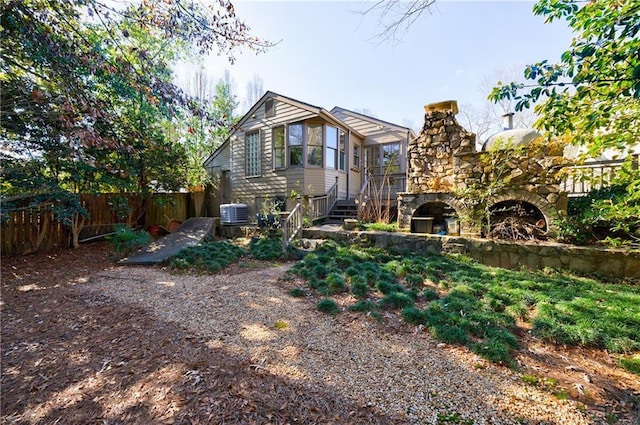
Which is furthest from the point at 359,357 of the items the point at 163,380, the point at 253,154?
the point at 253,154

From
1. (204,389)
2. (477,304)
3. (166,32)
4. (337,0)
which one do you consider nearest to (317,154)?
(337,0)

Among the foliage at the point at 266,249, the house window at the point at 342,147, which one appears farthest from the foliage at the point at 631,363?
the house window at the point at 342,147

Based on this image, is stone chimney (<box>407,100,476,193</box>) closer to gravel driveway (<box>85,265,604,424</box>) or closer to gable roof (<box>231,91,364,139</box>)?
gable roof (<box>231,91,364,139</box>)

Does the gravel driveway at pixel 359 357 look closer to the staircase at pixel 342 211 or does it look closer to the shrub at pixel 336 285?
the shrub at pixel 336 285

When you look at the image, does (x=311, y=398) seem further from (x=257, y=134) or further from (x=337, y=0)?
(x=257, y=134)

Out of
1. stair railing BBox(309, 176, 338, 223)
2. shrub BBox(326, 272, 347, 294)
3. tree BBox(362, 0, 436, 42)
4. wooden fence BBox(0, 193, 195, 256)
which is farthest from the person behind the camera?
stair railing BBox(309, 176, 338, 223)

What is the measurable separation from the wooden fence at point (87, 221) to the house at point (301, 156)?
3.09 m

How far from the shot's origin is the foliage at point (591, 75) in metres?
1.83

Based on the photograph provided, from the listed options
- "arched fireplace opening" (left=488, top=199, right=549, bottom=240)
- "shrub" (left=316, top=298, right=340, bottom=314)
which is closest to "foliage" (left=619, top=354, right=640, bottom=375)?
"shrub" (left=316, top=298, right=340, bottom=314)

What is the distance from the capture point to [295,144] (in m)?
10.5

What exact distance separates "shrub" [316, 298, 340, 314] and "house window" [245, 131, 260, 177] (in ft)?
28.5

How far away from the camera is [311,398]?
1942 millimetres

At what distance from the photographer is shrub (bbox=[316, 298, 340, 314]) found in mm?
3457

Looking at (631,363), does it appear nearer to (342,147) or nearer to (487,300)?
(487,300)
